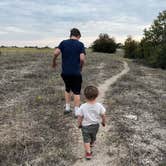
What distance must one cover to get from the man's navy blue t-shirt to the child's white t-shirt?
110 inches

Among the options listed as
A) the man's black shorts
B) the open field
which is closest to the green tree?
the open field

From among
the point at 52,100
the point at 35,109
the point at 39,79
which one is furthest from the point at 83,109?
the point at 39,79

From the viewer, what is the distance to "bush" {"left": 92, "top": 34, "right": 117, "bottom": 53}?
268ft

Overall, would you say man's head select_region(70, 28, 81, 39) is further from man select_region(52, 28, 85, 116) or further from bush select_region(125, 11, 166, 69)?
bush select_region(125, 11, 166, 69)

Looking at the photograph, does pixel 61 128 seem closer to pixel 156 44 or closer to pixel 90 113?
pixel 90 113

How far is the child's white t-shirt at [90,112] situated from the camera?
8.33 meters

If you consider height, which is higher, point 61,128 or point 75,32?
point 75,32

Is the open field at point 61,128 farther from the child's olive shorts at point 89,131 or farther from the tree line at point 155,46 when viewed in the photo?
the tree line at point 155,46

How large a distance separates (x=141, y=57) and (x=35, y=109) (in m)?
56.5

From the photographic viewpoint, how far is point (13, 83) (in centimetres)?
1962

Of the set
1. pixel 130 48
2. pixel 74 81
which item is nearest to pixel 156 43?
pixel 130 48

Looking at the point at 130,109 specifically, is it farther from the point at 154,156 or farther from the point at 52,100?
the point at 154,156

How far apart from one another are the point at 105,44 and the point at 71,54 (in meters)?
71.4

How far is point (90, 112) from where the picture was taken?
836 centimetres
